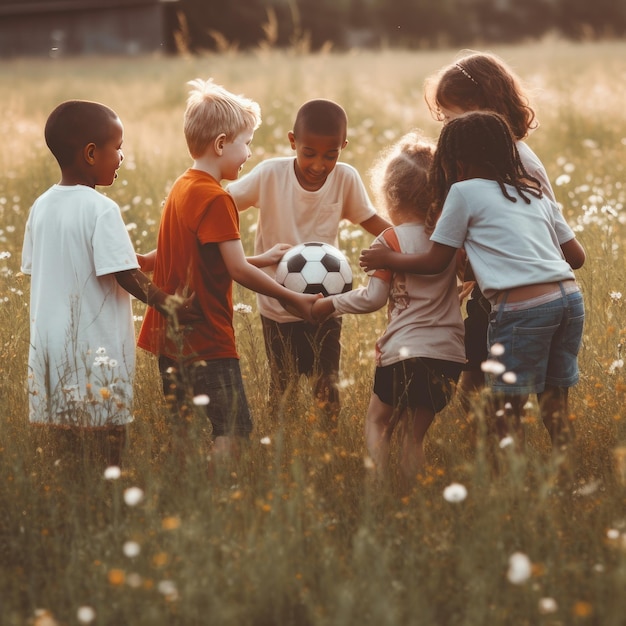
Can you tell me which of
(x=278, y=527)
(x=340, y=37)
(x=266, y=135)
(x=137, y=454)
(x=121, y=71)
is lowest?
(x=340, y=37)

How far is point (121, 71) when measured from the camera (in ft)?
92.8

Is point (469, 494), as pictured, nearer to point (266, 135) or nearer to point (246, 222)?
point (246, 222)

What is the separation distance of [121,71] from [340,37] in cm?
3003

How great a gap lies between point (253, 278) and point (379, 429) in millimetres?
862

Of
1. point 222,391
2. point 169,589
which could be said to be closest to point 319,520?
point 169,589

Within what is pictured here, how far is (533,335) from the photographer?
12.8ft

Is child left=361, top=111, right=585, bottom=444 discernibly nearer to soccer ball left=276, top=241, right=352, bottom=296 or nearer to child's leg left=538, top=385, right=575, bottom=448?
child's leg left=538, top=385, right=575, bottom=448

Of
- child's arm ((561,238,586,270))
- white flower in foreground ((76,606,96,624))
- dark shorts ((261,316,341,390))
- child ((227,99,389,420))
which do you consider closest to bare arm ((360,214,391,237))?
child ((227,99,389,420))

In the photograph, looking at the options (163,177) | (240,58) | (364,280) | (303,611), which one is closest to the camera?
(303,611)

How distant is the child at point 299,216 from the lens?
4.83 meters

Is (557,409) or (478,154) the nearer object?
(478,154)

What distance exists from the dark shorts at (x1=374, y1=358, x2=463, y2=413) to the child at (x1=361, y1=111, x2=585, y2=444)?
22cm

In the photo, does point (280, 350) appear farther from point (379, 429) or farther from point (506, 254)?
point (506, 254)

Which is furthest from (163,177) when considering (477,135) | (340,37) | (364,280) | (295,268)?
(340,37)
